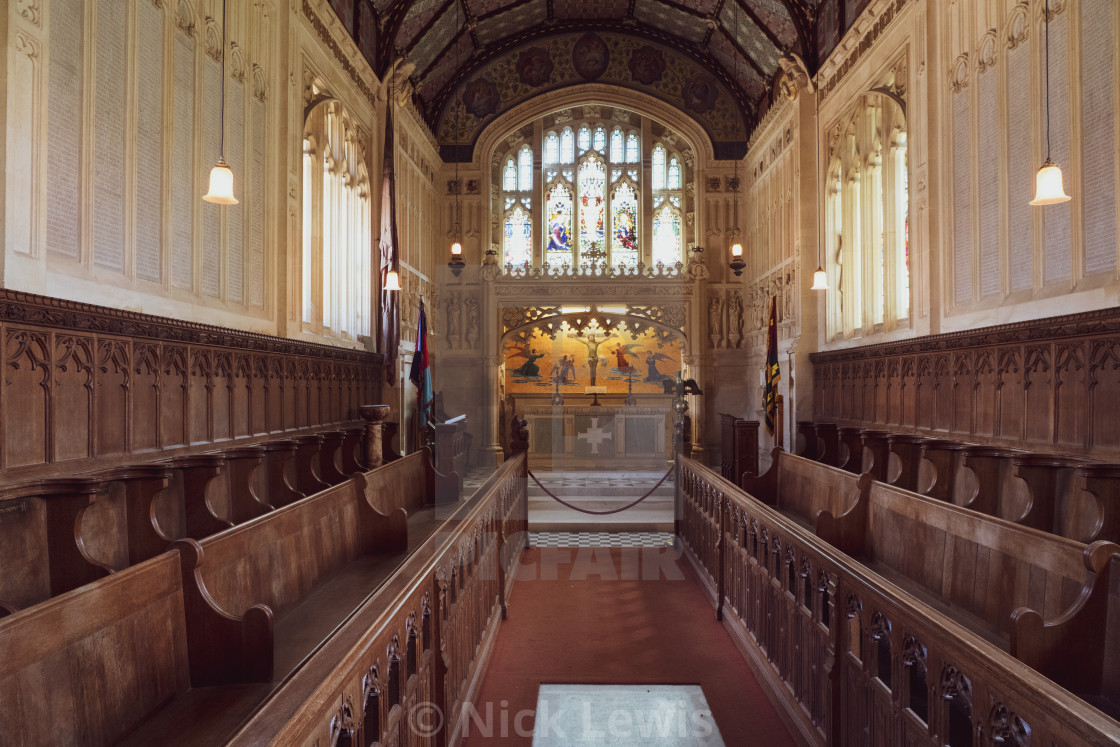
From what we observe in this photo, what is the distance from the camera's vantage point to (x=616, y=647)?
193 inches

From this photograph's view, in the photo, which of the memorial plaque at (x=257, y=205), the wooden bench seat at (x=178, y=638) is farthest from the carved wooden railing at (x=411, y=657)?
the memorial plaque at (x=257, y=205)

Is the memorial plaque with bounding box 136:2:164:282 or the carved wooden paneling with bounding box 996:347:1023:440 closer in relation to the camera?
the memorial plaque with bounding box 136:2:164:282

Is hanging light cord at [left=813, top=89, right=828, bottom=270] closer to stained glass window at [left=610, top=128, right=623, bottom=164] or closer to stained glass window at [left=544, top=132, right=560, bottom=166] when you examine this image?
stained glass window at [left=610, top=128, right=623, bottom=164]

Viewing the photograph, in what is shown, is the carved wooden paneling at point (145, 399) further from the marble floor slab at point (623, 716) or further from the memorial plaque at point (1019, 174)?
the memorial plaque at point (1019, 174)

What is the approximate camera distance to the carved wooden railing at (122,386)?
390 centimetres

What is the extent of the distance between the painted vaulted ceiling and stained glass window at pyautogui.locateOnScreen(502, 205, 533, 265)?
1891mm

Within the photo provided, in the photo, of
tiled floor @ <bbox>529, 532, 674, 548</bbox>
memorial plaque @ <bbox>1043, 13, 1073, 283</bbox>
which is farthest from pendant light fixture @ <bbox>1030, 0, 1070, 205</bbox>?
tiled floor @ <bbox>529, 532, 674, 548</bbox>

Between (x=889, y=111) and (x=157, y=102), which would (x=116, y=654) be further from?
(x=889, y=111)

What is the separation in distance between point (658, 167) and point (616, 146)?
3.76 feet

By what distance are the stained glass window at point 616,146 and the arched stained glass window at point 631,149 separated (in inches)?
6.7

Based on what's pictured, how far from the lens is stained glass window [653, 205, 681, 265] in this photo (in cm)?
1589

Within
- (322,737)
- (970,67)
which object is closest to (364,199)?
(970,67)

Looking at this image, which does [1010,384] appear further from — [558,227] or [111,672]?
[558,227]

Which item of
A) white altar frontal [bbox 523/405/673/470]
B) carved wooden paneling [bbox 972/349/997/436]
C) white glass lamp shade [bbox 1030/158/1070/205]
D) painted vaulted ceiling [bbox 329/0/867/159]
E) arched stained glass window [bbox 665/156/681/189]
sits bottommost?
white altar frontal [bbox 523/405/673/470]
